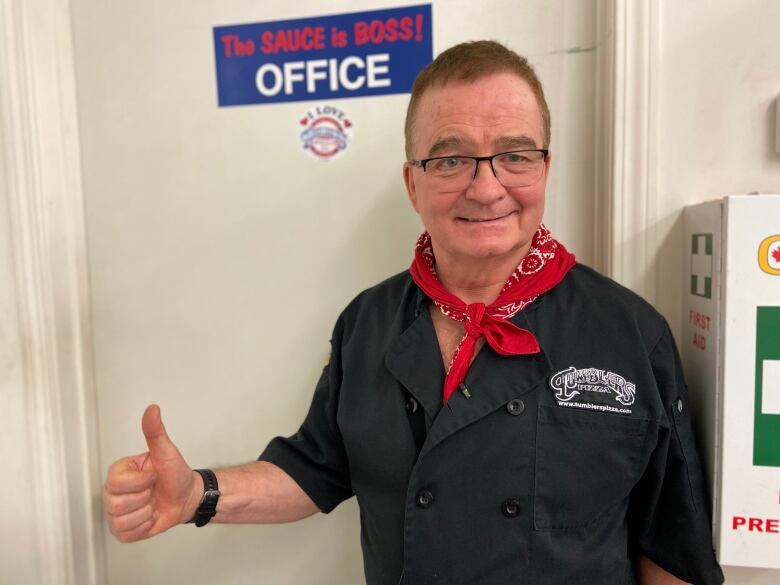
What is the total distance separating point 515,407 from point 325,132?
679mm

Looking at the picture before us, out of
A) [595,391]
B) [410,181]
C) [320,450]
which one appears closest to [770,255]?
[595,391]

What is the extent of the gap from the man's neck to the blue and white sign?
17.2 inches

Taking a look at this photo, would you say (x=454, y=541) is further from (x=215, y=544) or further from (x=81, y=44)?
(x=81, y=44)

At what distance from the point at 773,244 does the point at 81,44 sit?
135cm

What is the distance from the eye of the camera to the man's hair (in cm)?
81

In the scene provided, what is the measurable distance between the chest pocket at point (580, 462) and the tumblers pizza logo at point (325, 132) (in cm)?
67

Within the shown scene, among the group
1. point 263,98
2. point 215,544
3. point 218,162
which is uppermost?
point 263,98

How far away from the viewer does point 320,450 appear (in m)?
0.99

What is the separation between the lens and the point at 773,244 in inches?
30.7

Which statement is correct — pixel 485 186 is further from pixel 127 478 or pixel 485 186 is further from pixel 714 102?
pixel 127 478

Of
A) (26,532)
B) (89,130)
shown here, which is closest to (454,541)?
(26,532)

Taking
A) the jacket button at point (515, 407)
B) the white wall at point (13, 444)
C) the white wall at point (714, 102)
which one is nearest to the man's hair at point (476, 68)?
the white wall at point (714, 102)

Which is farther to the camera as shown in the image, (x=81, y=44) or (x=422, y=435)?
(x=81, y=44)

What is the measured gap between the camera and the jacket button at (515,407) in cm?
80
